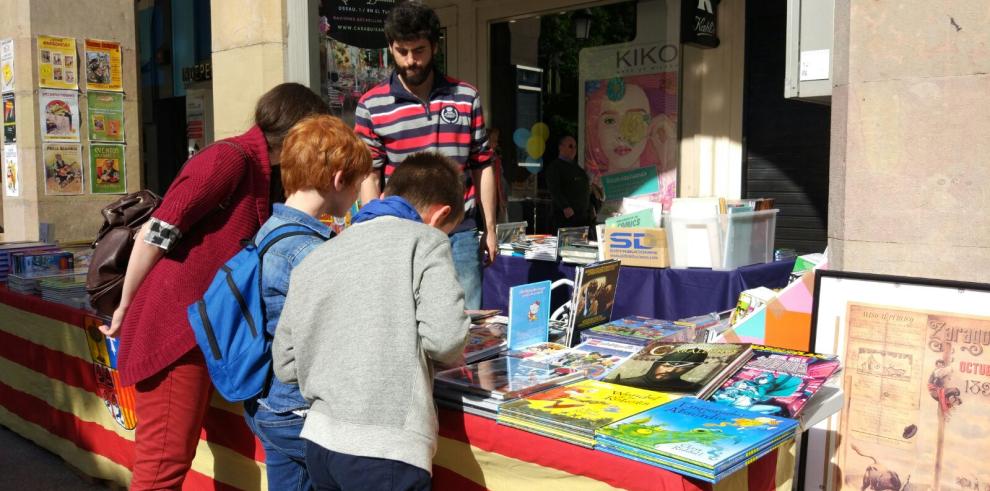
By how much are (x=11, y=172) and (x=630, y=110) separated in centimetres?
576

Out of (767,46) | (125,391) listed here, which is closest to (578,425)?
(125,391)

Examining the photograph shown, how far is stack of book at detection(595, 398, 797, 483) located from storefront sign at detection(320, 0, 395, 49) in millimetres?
3426

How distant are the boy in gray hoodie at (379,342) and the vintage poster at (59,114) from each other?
6244mm

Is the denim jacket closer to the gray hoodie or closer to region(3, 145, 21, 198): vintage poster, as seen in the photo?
the gray hoodie

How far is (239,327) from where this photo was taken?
227cm

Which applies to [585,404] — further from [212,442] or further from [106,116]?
[106,116]

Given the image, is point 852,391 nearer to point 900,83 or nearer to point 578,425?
point 578,425

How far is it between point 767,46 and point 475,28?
11.4ft

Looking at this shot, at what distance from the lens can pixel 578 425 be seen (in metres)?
1.90

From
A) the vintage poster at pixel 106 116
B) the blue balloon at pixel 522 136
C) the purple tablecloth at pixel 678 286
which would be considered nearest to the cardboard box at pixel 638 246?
the purple tablecloth at pixel 678 286

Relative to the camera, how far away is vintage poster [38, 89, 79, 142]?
7.08 metres

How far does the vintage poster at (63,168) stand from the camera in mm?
7254

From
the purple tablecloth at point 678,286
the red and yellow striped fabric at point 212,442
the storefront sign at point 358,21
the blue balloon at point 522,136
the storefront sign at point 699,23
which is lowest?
the red and yellow striped fabric at point 212,442

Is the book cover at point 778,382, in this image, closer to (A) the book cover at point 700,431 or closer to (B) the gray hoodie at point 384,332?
(A) the book cover at point 700,431
